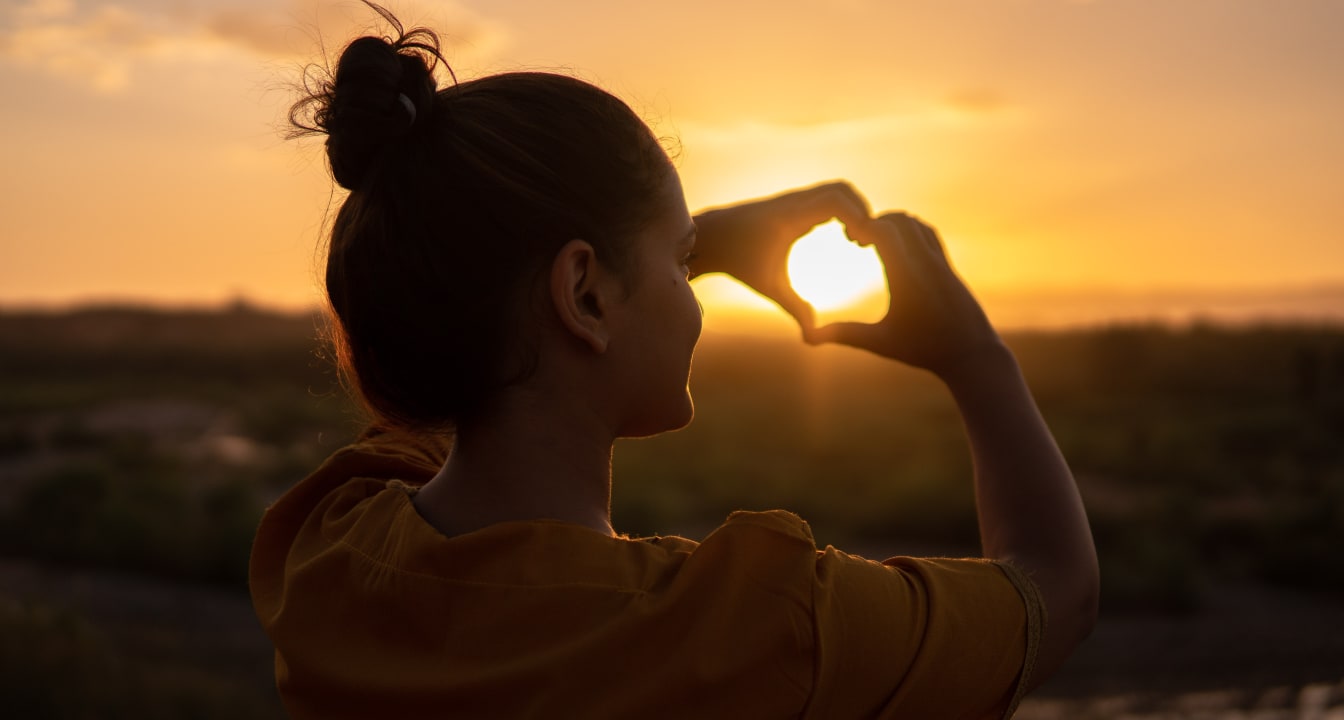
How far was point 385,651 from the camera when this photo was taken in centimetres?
113

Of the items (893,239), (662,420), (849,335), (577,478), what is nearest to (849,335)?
(849,335)

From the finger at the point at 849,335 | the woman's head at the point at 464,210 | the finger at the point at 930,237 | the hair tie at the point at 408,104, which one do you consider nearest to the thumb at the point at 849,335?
the finger at the point at 849,335

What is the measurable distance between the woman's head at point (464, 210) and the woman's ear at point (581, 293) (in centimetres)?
2

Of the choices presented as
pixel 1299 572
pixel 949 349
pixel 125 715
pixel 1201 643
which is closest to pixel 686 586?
pixel 949 349

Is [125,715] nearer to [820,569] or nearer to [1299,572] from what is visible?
[820,569]

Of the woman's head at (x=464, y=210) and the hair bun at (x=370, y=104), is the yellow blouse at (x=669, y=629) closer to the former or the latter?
the woman's head at (x=464, y=210)

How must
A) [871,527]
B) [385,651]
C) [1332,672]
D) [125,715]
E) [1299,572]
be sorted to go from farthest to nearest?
1. [871,527]
2. [1299,572]
3. [1332,672]
4. [125,715]
5. [385,651]

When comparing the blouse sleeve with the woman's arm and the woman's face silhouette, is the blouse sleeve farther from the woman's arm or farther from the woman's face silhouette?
the woman's face silhouette

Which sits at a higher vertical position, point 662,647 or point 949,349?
point 949,349

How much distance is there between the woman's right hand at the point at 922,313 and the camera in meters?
1.28

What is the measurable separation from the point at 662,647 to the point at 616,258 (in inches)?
15.5

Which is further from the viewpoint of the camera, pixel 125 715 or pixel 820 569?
pixel 125 715

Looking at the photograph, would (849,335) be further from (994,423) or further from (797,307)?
(994,423)

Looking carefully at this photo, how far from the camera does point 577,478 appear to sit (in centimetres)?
120
